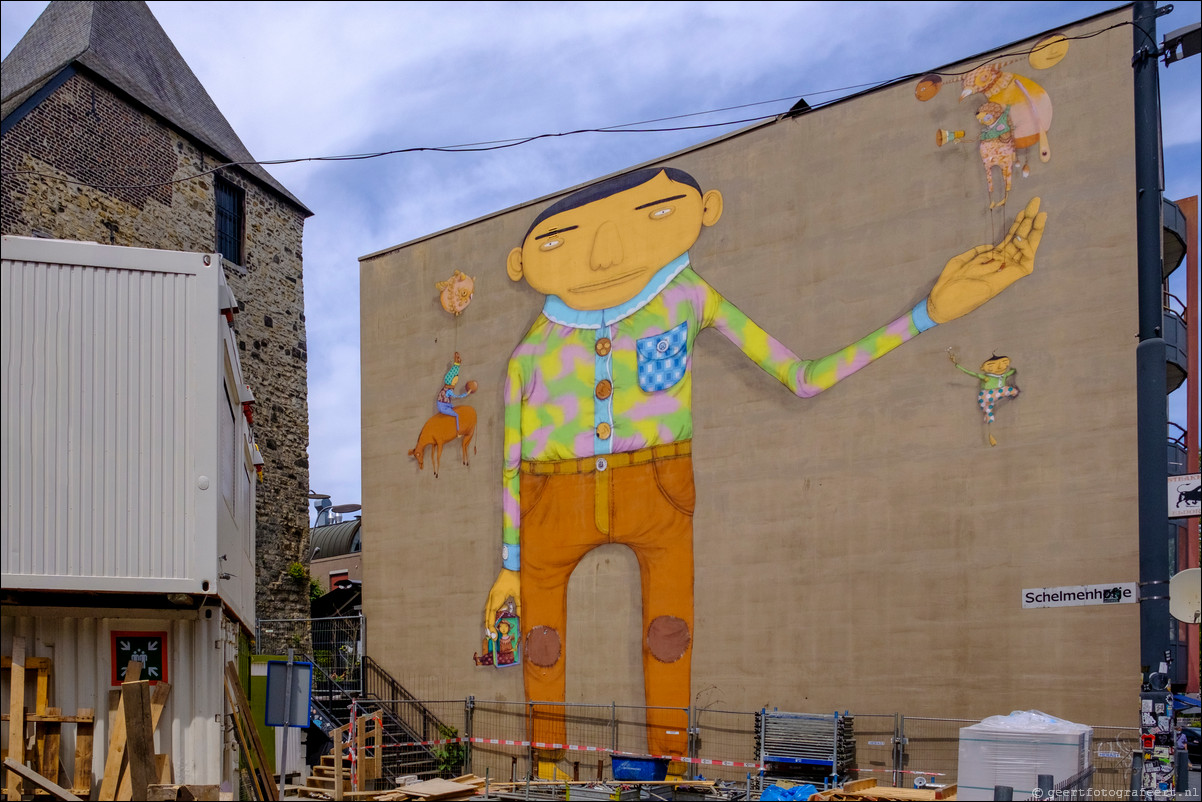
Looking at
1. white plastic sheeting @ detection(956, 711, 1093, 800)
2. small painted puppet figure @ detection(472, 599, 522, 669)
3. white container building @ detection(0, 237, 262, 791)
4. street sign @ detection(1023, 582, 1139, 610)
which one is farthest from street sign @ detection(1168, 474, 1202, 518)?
white container building @ detection(0, 237, 262, 791)

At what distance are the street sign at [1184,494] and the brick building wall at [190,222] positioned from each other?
18.5 metres

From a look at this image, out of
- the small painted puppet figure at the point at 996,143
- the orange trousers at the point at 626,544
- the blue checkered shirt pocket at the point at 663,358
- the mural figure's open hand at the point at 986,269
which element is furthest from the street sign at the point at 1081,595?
the blue checkered shirt pocket at the point at 663,358

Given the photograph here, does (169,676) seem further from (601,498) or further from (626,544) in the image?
(601,498)

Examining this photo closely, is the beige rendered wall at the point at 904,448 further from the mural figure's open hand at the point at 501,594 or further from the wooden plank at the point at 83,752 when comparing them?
the wooden plank at the point at 83,752

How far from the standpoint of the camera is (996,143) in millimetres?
18812

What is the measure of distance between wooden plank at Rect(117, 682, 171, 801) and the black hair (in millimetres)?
15106

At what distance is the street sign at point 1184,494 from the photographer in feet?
58.1

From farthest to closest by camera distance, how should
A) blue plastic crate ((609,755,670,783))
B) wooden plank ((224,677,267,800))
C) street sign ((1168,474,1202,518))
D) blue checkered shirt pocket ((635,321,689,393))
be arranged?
blue checkered shirt pocket ((635,321,689,393))
blue plastic crate ((609,755,670,783))
street sign ((1168,474,1202,518))
wooden plank ((224,677,267,800))

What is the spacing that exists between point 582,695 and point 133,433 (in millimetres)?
14351

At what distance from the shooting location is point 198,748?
988 centimetres

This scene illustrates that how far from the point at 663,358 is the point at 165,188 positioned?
36.7 feet

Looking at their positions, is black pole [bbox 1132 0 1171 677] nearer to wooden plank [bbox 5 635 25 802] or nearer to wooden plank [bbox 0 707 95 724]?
wooden plank [bbox 0 707 95 724]

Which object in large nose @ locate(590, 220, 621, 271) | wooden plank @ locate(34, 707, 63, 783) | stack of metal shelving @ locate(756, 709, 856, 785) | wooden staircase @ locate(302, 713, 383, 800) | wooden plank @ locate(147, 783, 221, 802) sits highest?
large nose @ locate(590, 220, 621, 271)

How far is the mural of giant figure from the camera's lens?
21.5 metres
